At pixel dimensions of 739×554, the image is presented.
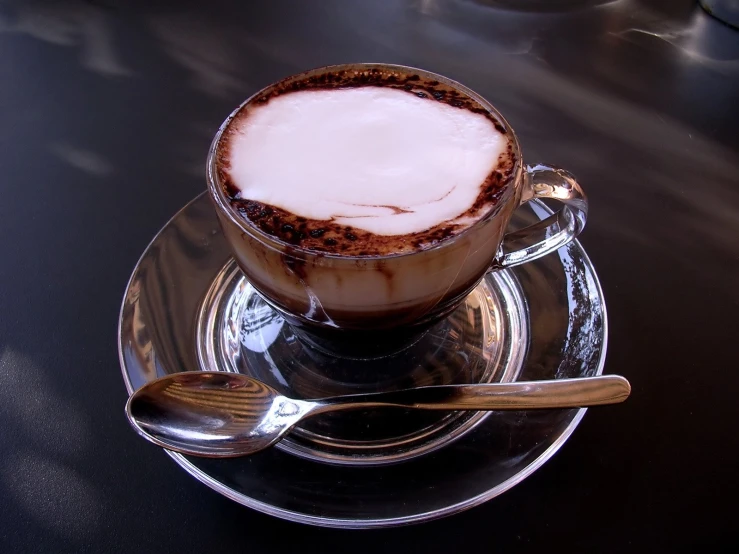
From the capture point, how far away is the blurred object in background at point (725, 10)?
157cm

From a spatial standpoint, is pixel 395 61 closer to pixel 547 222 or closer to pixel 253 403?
pixel 547 222

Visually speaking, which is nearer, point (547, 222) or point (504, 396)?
point (504, 396)

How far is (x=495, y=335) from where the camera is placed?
0.93m

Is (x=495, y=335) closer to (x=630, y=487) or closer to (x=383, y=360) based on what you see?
(x=383, y=360)

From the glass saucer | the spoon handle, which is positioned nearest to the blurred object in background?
the glass saucer

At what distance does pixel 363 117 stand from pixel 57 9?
1.18 meters

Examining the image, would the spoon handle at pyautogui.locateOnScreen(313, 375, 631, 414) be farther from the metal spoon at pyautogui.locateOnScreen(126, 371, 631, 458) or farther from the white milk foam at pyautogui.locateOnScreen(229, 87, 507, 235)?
the white milk foam at pyautogui.locateOnScreen(229, 87, 507, 235)

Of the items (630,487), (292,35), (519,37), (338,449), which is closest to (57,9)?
(292,35)

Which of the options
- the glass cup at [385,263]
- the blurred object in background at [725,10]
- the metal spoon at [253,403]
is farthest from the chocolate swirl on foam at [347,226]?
the blurred object in background at [725,10]

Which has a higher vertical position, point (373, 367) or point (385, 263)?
point (385, 263)

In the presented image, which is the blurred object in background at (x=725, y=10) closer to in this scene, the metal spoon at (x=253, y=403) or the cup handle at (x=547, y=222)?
the cup handle at (x=547, y=222)

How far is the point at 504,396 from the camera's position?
0.75 m

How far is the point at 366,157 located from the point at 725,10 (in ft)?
4.17

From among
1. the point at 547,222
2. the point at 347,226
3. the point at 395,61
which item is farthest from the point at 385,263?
the point at 395,61
